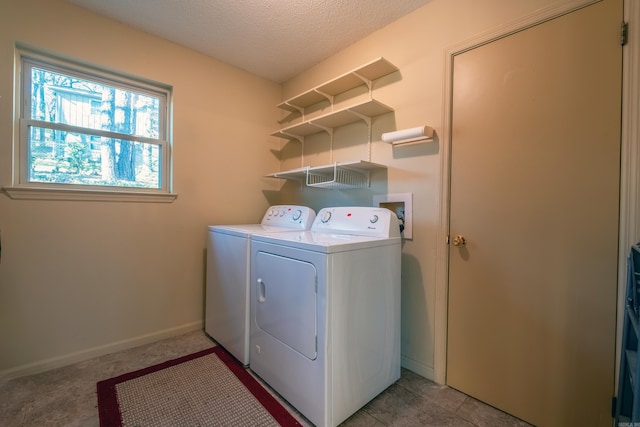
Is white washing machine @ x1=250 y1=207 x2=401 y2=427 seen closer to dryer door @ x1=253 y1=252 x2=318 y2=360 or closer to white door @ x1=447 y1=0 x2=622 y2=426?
dryer door @ x1=253 y1=252 x2=318 y2=360

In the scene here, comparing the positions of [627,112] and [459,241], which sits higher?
[627,112]

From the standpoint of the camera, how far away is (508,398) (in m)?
1.46

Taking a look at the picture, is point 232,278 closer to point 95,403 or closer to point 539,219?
point 95,403

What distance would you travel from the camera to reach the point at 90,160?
78.4 inches

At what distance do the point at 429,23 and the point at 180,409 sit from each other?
2720 mm

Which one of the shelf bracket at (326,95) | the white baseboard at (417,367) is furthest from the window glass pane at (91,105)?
the white baseboard at (417,367)

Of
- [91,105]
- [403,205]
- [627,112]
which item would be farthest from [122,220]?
[627,112]

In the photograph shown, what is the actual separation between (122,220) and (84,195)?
11.0 inches

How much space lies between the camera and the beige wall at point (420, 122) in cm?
167

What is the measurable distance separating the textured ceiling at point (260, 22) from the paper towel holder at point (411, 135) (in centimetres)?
85

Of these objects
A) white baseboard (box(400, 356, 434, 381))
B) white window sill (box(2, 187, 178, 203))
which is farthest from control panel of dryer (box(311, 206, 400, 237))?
white window sill (box(2, 187, 178, 203))

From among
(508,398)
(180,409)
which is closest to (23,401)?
(180,409)

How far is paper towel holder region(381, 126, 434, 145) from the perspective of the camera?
5.49 feet

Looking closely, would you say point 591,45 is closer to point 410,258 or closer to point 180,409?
point 410,258
